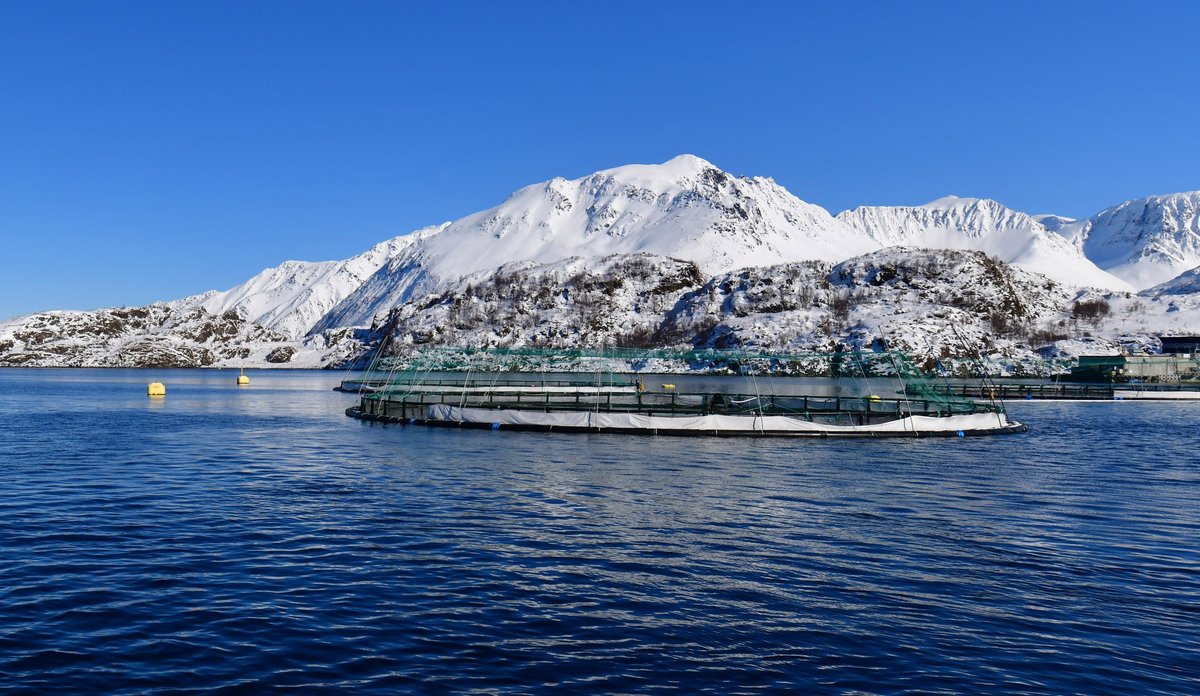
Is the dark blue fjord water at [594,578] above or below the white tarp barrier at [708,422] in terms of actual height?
below

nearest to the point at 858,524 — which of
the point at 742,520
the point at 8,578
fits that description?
the point at 742,520

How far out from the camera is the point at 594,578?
26.1m

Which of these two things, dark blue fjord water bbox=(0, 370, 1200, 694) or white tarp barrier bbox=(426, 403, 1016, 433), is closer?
dark blue fjord water bbox=(0, 370, 1200, 694)

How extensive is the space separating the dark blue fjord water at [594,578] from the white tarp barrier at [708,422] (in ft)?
68.5

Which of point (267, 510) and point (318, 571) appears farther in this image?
point (267, 510)

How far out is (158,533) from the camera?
1271 inches

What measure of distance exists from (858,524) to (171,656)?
25.9 metres

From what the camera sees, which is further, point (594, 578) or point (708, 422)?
point (708, 422)

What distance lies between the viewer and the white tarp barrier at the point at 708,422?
3024 inches

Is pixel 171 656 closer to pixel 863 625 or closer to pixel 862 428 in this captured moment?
pixel 863 625

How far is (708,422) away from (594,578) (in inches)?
2026

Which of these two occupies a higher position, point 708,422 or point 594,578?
point 708,422

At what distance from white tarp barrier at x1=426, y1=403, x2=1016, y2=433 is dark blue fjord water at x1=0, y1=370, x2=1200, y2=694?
20894 millimetres

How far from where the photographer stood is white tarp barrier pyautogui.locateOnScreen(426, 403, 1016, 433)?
252 ft
